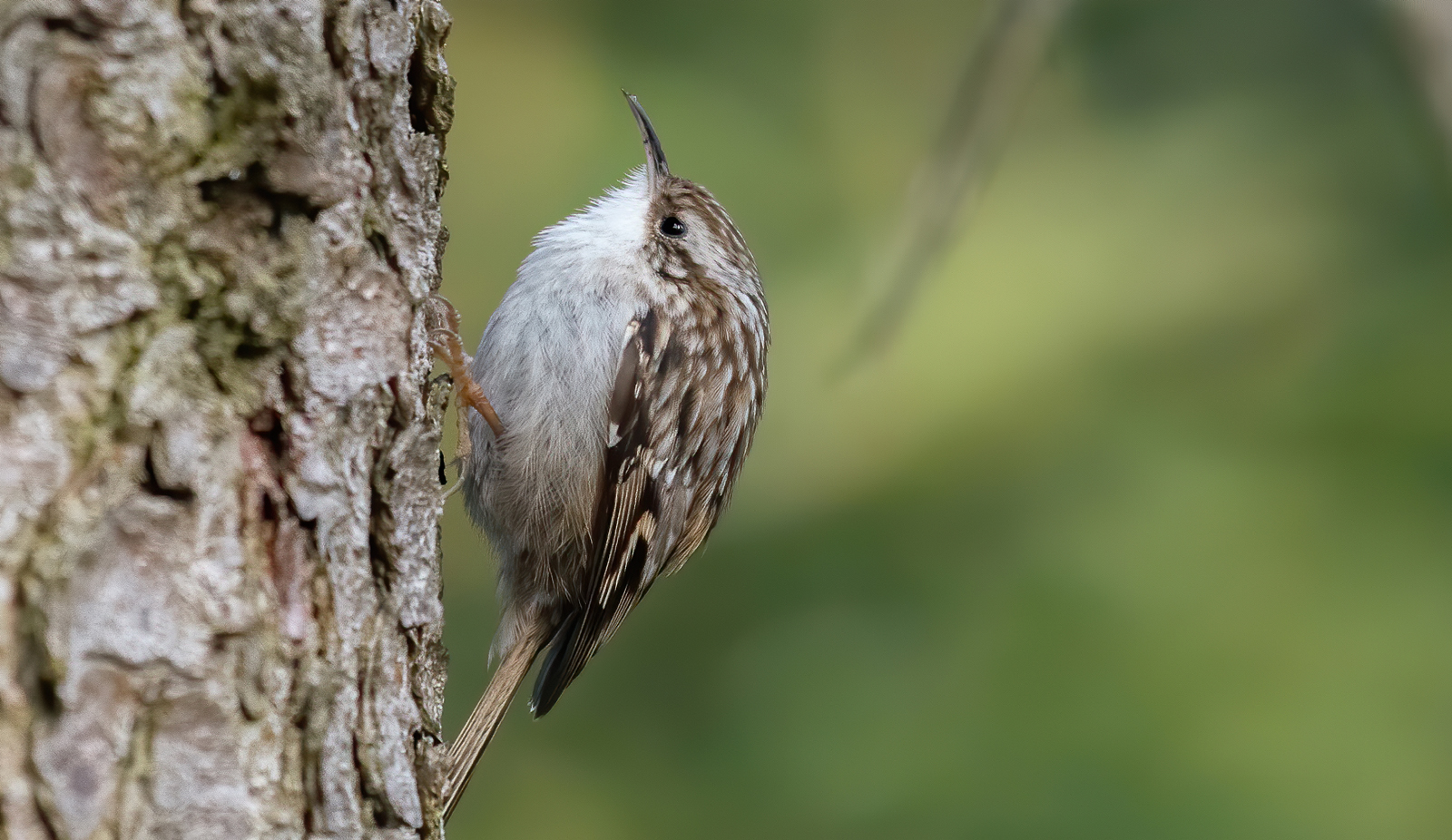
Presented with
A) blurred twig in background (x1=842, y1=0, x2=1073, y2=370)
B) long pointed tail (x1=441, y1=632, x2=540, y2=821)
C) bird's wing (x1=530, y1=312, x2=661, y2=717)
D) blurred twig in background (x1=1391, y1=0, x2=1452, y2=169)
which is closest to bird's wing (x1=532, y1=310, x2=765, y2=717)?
bird's wing (x1=530, y1=312, x2=661, y2=717)

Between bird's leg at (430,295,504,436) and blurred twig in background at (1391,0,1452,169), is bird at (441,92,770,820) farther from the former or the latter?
blurred twig in background at (1391,0,1452,169)

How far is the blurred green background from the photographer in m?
3.64

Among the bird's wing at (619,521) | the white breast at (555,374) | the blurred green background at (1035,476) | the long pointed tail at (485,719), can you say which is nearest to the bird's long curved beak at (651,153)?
the white breast at (555,374)

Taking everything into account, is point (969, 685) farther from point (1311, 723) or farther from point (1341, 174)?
point (1341, 174)

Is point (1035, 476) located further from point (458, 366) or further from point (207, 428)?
point (207, 428)

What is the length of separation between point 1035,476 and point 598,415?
68.9 inches

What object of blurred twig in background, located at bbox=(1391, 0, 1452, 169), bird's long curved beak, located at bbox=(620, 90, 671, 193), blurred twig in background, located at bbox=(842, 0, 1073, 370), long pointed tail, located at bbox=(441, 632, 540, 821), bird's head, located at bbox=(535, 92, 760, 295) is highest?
blurred twig in background, located at bbox=(1391, 0, 1452, 169)

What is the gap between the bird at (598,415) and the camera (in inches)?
103

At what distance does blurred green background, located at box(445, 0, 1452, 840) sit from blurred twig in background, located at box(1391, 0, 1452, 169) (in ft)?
1.99

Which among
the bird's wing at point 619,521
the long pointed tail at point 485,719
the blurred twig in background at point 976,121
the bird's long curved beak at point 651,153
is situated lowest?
the long pointed tail at point 485,719

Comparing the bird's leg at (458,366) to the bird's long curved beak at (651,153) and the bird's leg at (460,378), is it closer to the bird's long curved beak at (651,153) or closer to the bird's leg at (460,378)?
the bird's leg at (460,378)

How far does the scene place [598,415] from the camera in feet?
8.71

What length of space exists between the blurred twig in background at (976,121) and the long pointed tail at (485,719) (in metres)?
1.07

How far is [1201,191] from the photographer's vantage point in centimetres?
412
